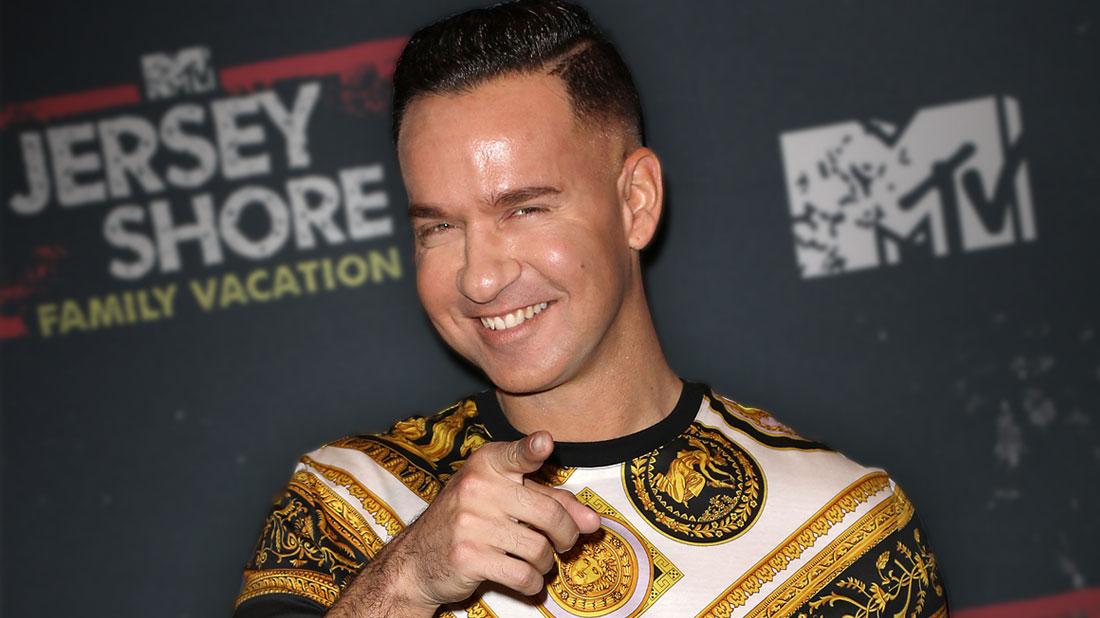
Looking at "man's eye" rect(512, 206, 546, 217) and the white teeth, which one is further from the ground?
"man's eye" rect(512, 206, 546, 217)

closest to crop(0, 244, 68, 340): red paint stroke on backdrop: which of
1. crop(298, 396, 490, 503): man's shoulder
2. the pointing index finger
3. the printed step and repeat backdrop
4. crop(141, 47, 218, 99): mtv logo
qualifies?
the printed step and repeat backdrop

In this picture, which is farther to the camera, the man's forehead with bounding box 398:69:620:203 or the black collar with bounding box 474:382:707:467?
the black collar with bounding box 474:382:707:467

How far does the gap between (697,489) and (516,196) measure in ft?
1.78

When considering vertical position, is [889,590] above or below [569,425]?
below

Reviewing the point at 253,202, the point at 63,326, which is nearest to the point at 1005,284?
the point at 253,202

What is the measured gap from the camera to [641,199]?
1.81 m

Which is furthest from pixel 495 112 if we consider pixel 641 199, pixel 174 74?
pixel 174 74

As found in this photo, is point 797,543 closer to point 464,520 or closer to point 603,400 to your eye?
point 603,400

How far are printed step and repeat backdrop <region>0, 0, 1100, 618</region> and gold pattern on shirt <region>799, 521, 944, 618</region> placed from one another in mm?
734

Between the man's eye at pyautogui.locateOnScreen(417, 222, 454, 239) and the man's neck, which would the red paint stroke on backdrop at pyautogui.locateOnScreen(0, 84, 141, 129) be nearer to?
the man's eye at pyautogui.locateOnScreen(417, 222, 454, 239)

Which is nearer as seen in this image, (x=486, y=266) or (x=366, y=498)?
(x=486, y=266)

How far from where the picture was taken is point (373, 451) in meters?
1.81

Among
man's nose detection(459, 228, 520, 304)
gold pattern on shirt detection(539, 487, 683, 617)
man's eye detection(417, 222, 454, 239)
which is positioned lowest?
gold pattern on shirt detection(539, 487, 683, 617)

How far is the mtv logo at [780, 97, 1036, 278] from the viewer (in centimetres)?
247
